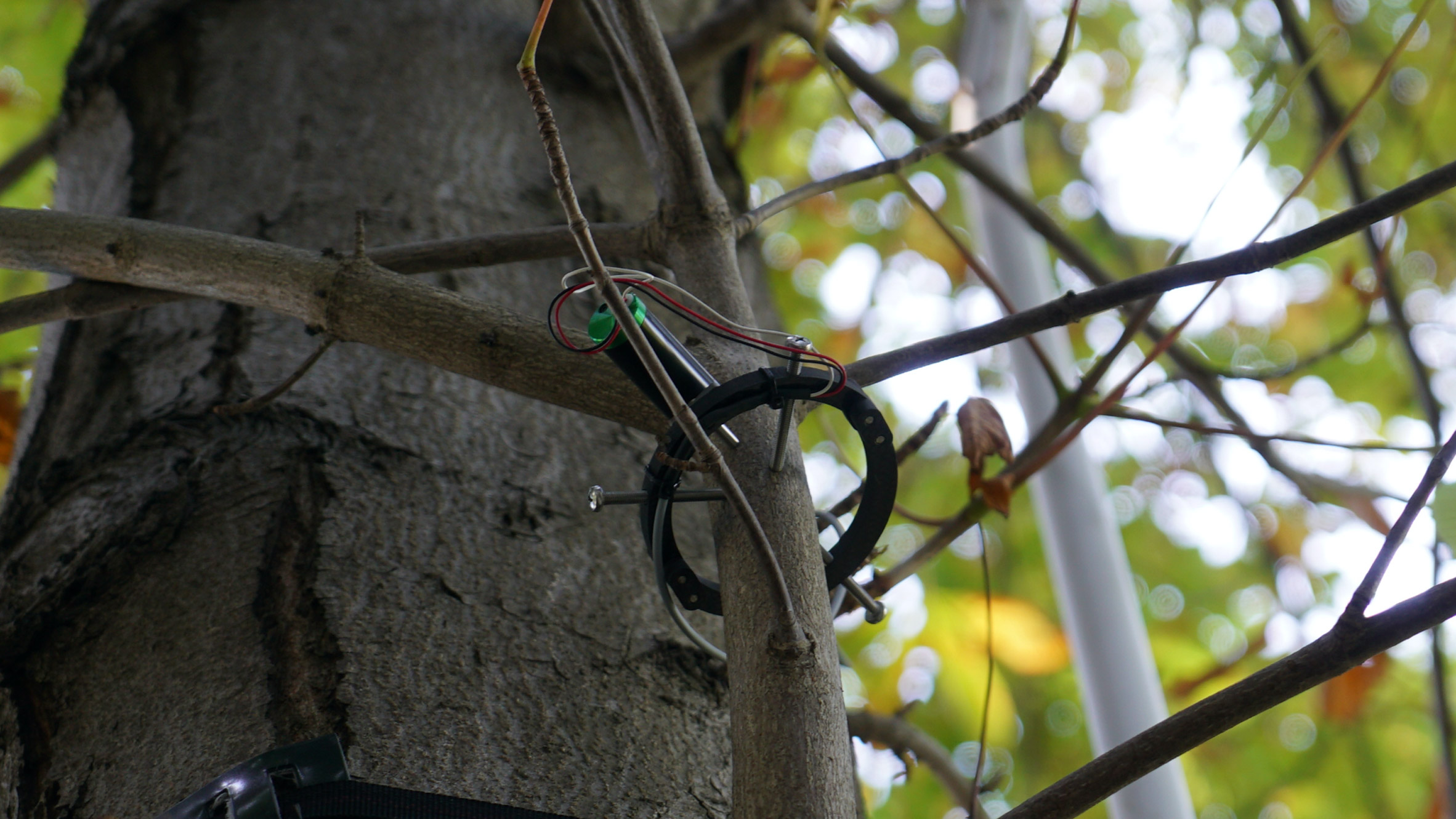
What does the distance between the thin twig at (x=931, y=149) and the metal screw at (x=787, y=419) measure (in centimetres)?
20

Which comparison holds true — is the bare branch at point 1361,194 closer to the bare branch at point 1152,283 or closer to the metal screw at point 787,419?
the bare branch at point 1152,283

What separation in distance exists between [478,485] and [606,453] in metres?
0.13

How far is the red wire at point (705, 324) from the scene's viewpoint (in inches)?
19.4

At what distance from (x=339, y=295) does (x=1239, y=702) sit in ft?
1.82

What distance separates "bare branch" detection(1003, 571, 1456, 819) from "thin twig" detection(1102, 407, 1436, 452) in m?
0.33

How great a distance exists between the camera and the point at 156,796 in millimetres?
554

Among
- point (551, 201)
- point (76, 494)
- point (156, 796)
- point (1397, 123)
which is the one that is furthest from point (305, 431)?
point (1397, 123)

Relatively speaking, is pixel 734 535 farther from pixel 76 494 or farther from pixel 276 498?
pixel 76 494

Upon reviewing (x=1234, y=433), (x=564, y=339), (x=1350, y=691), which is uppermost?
(x=1350, y=691)

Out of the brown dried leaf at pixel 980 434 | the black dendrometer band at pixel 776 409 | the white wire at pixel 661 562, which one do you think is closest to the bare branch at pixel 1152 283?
the black dendrometer band at pixel 776 409

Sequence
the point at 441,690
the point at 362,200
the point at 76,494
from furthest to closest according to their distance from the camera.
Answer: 1. the point at 362,200
2. the point at 76,494
3. the point at 441,690

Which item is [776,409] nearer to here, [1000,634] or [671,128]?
[671,128]

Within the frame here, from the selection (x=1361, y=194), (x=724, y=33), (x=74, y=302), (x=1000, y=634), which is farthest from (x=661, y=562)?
(x=1000, y=634)

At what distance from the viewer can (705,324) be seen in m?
0.57
